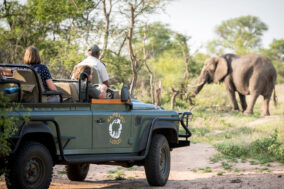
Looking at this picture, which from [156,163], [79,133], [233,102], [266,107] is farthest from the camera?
[233,102]

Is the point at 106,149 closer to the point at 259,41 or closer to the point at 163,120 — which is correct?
the point at 163,120

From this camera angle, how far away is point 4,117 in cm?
517

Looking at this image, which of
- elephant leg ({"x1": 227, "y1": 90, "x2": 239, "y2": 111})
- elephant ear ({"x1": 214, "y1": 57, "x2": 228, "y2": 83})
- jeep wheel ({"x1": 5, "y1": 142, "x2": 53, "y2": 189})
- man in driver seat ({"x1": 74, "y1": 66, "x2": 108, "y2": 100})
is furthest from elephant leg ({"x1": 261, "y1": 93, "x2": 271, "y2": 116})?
jeep wheel ({"x1": 5, "y1": 142, "x2": 53, "y2": 189})

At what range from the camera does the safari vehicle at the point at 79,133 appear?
575 centimetres

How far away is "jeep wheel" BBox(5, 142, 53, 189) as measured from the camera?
569 centimetres

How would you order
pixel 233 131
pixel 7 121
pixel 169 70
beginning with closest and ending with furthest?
pixel 7 121, pixel 233 131, pixel 169 70

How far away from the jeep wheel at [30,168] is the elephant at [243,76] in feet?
61.5

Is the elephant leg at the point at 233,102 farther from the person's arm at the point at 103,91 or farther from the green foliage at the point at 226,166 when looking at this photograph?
the person's arm at the point at 103,91

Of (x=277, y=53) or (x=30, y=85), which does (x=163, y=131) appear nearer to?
(x=30, y=85)

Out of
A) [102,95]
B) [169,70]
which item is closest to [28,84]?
[102,95]

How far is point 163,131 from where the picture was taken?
324 inches

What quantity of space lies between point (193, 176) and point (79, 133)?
145 inches

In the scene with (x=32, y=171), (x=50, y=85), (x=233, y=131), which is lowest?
(x=233, y=131)

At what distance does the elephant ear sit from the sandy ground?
45.4ft
